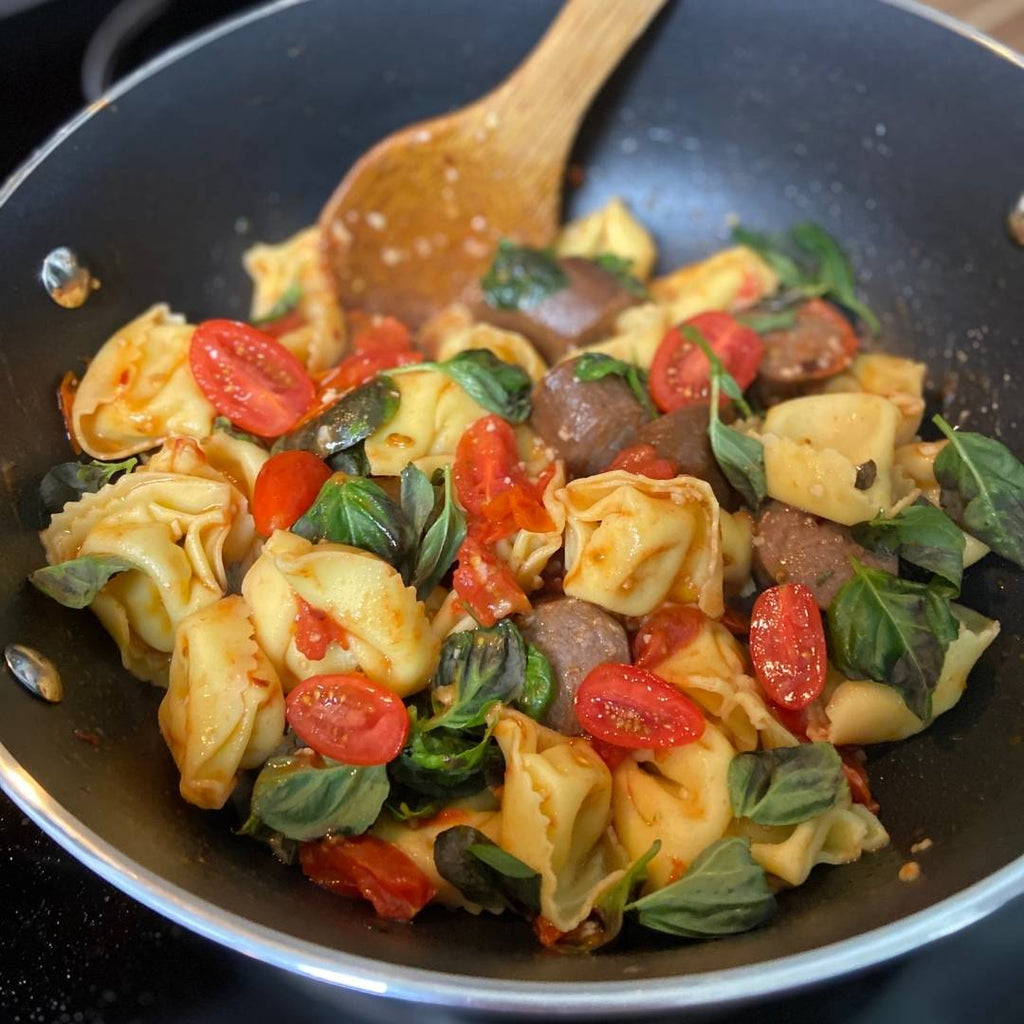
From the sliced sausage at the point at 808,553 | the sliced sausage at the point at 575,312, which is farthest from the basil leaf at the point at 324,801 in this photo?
the sliced sausage at the point at 575,312

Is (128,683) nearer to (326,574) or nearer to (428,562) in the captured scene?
(326,574)

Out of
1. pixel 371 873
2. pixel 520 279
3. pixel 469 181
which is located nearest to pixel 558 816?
pixel 371 873

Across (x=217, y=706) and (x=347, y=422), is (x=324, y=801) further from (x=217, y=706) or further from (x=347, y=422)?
(x=347, y=422)

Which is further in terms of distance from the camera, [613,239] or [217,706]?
[613,239]

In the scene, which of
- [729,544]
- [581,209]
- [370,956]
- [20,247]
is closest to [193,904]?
[370,956]

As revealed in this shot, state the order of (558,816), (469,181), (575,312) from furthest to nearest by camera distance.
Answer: (469,181)
(575,312)
(558,816)

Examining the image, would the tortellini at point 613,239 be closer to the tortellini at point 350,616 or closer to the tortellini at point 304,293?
the tortellini at point 304,293
